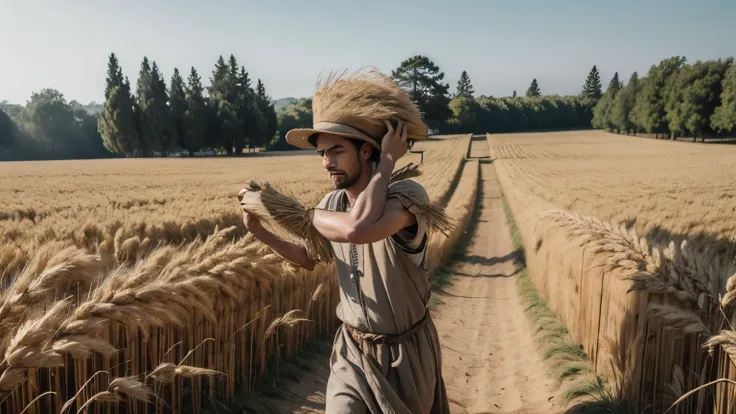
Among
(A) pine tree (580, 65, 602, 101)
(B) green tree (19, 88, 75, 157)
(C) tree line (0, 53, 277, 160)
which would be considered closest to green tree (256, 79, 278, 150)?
(C) tree line (0, 53, 277, 160)

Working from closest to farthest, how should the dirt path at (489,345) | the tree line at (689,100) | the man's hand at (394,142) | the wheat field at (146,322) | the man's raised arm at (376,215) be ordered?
the man's raised arm at (376,215) < the man's hand at (394,142) < the wheat field at (146,322) < the dirt path at (489,345) < the tree line at (689,100)

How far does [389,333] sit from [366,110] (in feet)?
3.37

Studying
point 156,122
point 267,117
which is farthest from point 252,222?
point 267,117

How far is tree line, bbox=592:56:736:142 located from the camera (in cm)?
6297

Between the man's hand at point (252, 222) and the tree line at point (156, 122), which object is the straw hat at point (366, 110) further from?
the tree line at point (156, 122)

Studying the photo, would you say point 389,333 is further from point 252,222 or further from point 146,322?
point 146,322

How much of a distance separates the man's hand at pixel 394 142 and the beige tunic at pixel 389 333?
14 cm

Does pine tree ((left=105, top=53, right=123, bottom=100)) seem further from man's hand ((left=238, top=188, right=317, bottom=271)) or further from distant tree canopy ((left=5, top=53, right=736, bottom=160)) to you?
man's hand ((left=238, top=188, right=317, bottom=271))

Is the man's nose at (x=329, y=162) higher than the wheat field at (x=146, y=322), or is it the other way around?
the man's nose at (x=329, y=162)

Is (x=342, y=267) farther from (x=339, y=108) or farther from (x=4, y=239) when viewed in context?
(x=4, y=239)

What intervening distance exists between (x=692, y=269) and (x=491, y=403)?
2.45 metres

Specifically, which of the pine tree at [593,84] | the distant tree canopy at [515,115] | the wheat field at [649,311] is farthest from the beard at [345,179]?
the pine tree at [593,84]

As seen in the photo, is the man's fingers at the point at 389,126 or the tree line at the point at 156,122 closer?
the man's fingers at the point at 389,126

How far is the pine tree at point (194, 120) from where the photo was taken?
57750 millimetres
